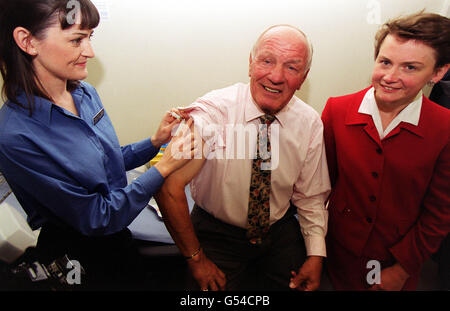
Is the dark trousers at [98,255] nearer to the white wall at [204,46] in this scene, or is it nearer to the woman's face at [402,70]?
the white wall at [204,46]

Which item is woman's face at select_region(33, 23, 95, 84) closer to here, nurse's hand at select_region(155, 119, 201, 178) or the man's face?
nurse's hand at select_region(155, 119, 201, 178)

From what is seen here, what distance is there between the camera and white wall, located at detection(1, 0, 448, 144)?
5.37 ft

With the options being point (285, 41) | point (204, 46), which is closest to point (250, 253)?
point (285, 41)

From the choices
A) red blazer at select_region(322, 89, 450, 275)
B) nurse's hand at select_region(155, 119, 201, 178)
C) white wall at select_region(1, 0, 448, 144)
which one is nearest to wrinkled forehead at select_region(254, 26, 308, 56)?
red blazer at select_region(322, 89, 450, 275)

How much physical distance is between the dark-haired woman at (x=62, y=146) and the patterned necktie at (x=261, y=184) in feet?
1.05

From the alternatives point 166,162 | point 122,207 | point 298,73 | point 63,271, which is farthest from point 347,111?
point 63,271

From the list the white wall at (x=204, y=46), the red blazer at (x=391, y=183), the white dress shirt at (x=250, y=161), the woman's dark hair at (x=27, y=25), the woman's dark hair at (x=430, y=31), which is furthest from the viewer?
the white wall at (x=204, y=46)

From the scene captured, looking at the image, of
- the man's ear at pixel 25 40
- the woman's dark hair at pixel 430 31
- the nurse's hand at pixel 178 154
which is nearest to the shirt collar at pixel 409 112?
the woman's dark hair at pixel 430 31

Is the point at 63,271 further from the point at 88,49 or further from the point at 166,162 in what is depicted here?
the point at 88,49

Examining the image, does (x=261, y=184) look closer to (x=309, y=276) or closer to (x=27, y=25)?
(x=309, y=276)

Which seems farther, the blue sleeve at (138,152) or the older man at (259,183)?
the blue sleeve at (138,152)

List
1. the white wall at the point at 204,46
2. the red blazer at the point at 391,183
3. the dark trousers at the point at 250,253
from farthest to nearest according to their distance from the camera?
1. the white wall at the point at 204,46
2. the dark trousers at the point at 250,253
3. the red blazer at the point at 391,183

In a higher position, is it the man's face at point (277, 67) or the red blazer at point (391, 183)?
the man's face at point (277, 67)

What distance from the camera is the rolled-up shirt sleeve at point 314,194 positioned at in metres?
1.21
